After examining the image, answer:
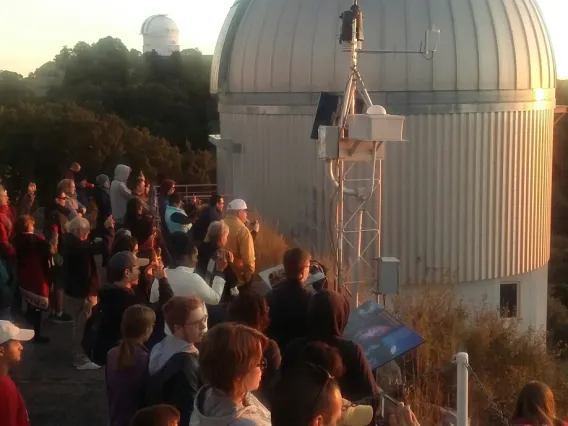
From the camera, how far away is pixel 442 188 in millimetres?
12945

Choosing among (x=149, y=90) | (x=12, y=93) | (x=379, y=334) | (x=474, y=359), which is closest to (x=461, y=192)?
(x=474, y=359)

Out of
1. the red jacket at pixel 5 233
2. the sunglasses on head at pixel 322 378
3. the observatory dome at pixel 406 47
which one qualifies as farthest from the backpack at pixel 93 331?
the observatory dome at pixel 406 47

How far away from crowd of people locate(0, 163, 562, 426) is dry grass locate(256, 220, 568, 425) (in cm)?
178

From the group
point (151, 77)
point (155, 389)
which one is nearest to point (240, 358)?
point (155, 389)

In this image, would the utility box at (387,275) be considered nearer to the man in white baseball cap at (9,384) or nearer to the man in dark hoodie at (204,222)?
the man in dark hoodie at (204,222)

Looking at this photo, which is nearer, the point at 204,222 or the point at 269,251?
the point at 204,222

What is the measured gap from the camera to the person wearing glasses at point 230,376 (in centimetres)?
293

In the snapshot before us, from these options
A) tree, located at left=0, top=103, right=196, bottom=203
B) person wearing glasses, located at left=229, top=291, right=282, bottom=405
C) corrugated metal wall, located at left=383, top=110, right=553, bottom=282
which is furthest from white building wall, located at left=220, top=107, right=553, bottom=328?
tree, located at left=0, top=103, right=196, bottom=203

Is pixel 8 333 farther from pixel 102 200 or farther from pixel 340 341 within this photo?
pixel 102 200


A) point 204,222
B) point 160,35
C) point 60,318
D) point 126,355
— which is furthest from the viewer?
point 160,35

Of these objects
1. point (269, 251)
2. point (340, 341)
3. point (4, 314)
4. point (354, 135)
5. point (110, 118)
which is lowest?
point (269, 251)

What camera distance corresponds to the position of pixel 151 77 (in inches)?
1401

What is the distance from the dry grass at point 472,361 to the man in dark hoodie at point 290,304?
206 centimetres

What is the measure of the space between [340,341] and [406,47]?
8.99m
